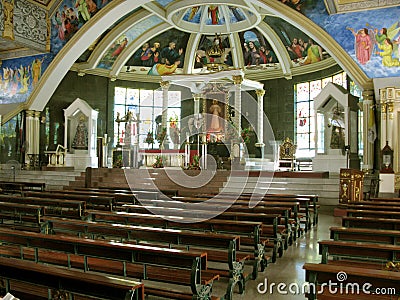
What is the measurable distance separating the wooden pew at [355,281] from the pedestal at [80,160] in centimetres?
1728

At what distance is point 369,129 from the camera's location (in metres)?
13.5

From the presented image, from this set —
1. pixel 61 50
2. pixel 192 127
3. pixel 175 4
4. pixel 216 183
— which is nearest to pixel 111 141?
pixel 192 127

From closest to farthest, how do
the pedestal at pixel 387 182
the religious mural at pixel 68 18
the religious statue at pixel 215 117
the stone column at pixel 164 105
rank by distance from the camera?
1. the pedestal at pixel 387 182
2. the religious mural at pixel 68 18
3. the stone column at pixel 164 105
4. the religious statue at pixel 215 117

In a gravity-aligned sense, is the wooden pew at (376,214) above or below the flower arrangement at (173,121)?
below

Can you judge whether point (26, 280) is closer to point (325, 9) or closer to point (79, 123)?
point (325, 9)

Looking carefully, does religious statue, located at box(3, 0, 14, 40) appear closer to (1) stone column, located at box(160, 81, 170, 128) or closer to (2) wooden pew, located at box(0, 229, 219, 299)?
(1) stone column, located at box(160, 81, 170, 128)

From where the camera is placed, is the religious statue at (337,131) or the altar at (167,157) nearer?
the religious statue at (337,131)

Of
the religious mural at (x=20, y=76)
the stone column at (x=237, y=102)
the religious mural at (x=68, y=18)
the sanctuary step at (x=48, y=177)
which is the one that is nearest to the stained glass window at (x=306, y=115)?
the stone column at (x=237, y=102)

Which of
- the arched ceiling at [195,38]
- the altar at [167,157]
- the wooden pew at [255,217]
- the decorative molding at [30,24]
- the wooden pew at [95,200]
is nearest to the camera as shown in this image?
the wooden pew at [255,217]

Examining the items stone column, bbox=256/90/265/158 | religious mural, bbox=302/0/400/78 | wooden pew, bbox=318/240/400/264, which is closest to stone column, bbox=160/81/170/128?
stone column, bbox=256/90/265/158

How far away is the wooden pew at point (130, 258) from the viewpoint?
3.43 meters

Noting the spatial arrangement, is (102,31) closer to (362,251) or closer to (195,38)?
(195,38)

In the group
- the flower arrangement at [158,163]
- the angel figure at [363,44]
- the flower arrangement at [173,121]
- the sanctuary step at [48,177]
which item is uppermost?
the angel figure at [363,44]

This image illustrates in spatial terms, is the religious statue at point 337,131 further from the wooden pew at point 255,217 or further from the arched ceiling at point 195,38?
the wooden pew at point 255,217
